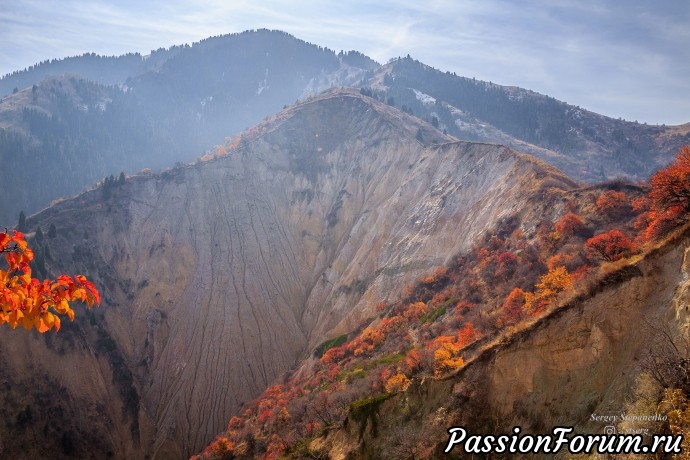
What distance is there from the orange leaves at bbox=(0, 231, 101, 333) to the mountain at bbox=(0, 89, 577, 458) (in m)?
46.0

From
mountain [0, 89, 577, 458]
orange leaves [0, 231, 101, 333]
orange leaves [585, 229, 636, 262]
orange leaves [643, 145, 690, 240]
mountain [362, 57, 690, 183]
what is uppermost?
mountain [362, 57, 690, 183]

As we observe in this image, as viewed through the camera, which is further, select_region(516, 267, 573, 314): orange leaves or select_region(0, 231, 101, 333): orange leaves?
select_region(516, 267, 573, 314): orange leaves

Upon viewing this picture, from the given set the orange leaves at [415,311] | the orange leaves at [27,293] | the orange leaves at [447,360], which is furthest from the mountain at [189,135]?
the orange leaves at [27,293]

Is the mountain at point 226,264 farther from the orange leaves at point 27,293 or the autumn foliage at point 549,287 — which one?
the orange leaves at point 27,293

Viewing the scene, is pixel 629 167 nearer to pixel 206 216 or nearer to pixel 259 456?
pixel 206 216

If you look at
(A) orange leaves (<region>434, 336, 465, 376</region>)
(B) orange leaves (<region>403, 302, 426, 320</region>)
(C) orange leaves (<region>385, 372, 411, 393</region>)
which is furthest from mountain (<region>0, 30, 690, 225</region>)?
(A) orange leaves (<region>434, 336, 465, 376</region>)

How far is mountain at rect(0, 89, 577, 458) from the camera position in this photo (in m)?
54.1

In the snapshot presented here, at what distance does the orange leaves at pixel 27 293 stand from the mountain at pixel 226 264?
151 ft

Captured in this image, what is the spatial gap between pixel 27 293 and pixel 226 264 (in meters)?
74.3

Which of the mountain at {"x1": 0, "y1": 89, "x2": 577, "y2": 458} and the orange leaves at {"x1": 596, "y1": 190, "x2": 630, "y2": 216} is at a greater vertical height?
the orange leaves at {"x1": 596, "y1": 190, "x2": 630, "y2": 216}

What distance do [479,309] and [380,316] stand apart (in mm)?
17859

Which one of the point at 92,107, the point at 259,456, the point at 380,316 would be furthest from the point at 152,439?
the point at 92,107

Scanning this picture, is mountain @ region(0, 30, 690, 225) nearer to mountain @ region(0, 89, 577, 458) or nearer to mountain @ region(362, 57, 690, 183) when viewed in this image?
mountain @ region(362, 57, 690, 183)

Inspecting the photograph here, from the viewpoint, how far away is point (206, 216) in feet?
287
